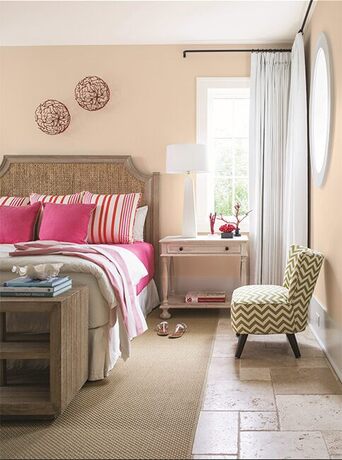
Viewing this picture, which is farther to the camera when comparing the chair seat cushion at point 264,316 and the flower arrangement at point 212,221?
the flower arrangement at point 212,221

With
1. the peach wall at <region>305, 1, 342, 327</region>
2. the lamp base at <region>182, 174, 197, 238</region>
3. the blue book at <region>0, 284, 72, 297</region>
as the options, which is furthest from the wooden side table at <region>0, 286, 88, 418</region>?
the lamp base at <region>182, 174, 197, 238</region>

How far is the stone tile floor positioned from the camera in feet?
7.26

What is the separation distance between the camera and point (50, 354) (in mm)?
2451

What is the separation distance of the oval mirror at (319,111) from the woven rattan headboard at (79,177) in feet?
5.20

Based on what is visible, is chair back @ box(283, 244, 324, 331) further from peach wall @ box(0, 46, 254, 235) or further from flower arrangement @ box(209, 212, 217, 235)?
peach wall @ box(0, 46, 254, 235)

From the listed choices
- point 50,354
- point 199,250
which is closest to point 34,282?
point 50,354

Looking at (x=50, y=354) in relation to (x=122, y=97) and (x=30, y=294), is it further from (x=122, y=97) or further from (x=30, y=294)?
(x=122, y=97)

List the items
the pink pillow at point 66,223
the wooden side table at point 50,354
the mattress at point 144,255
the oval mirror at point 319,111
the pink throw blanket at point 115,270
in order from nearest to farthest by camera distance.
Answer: the wooden side table at point 50,354 < the pink throw blanket at point 115,270 < the oval mirror at point 319,111 < the mattress at point 144,255 < the pink pillow at point 66,223

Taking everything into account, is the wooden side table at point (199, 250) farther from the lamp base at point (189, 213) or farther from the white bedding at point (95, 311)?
the white bedding at point (95, 311)

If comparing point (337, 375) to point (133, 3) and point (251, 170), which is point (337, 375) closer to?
point (251, 170)

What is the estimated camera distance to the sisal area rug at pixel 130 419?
2.20 m

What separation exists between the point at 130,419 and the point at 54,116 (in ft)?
11.6

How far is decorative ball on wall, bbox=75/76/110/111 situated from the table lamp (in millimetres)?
894

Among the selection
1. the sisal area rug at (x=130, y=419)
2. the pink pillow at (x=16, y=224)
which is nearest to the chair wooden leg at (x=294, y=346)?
the sisal area rug at (x=130, y=419)
